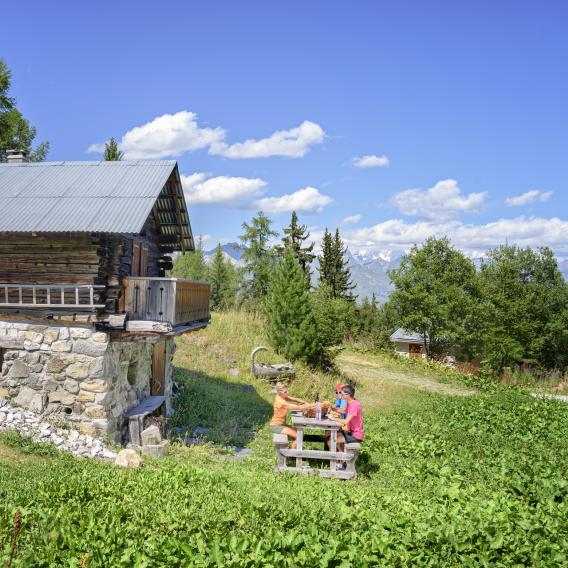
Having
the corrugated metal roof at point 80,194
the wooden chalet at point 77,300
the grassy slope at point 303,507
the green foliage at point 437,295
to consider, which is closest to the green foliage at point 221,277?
the green foliage at point 437,295

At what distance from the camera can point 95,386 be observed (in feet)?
41.9

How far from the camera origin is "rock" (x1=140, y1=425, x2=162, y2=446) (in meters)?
12.8

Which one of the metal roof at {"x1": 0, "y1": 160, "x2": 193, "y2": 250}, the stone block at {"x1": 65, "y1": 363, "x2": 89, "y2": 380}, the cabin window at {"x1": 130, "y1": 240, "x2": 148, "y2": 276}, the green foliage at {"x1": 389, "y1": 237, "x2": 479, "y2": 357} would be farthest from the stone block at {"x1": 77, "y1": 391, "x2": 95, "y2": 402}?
the green foliage at {"x1": 389, "y1": 237, "x2": 479, "y2": 357}

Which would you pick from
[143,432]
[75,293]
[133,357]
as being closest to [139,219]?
[75,293]

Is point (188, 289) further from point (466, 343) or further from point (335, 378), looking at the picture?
point (466, 343)

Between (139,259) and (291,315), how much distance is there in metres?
10.2

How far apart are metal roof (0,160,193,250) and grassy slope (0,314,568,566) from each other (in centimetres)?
532

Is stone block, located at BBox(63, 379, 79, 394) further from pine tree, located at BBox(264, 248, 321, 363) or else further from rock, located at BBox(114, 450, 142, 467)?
pine tree, located at BBox(264, 248, 321, 363)

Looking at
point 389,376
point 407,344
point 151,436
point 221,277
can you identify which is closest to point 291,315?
point 389,376

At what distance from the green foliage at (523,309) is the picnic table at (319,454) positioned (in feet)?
79.1

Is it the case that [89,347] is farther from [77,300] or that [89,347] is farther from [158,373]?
[158,373]

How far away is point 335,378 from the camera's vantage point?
79.6 ft

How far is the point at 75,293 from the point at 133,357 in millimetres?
2870

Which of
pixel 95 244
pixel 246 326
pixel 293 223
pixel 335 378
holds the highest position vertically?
pixel 293 223
